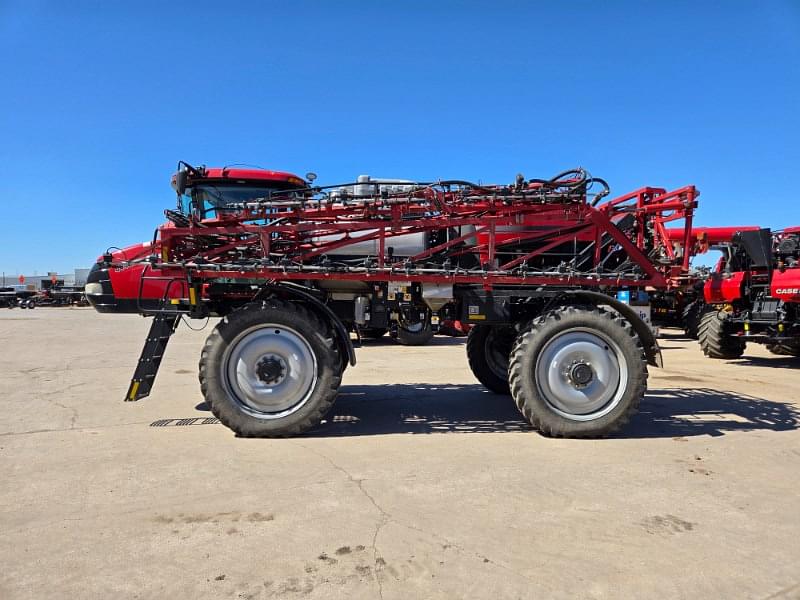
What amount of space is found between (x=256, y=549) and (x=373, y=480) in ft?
3.91

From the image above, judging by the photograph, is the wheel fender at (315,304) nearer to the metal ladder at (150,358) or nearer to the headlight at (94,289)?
the metal ladder at (150,358)

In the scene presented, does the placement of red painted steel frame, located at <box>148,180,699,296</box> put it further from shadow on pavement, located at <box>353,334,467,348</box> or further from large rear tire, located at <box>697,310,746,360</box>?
shadow on pavement, located at <box>353,334,467,348</box>

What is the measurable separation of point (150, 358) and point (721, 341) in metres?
11.5

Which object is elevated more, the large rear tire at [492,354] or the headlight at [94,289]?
the headlight at [94,289]

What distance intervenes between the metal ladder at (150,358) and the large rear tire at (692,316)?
15.5 m

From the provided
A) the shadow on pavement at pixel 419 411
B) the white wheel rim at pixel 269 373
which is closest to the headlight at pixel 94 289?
the white wheel rim at pixel 269 373

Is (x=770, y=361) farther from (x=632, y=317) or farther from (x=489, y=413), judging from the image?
(x=489, y=413)

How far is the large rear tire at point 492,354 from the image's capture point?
7.06 metres

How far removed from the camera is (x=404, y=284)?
5406 mm

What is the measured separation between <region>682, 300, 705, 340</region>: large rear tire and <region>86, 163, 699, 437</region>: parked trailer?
11.9 meters

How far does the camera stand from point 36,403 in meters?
6.52

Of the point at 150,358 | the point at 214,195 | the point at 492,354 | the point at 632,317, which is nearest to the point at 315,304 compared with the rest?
the point at 150,358

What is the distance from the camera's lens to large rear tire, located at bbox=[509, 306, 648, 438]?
5098 millimetres

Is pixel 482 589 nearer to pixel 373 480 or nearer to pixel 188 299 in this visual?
pixel 373 480
